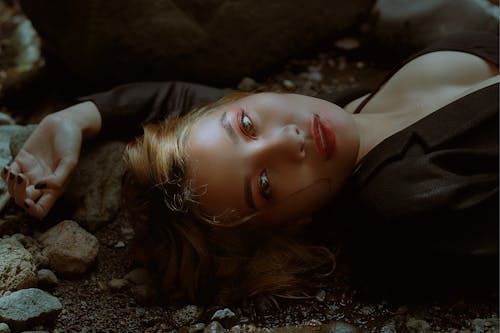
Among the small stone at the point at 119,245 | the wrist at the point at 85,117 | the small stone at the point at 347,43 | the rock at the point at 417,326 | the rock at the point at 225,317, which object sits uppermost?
the small stone at the point at 347,43

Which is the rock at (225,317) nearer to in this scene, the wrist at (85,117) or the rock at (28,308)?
the rock at (28,308)

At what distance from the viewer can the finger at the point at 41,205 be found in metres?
Result: 1.90

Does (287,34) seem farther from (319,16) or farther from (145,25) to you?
(145,25)

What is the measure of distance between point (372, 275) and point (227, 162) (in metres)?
0.60

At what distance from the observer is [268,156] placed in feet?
5.62

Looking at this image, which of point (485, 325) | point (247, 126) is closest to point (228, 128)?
point (247, 126)

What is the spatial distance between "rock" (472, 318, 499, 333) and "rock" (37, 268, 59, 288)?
1.25 m

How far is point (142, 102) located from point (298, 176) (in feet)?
2.56

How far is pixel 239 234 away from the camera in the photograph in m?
1.89

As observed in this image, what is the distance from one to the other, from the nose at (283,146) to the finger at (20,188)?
2.58ft

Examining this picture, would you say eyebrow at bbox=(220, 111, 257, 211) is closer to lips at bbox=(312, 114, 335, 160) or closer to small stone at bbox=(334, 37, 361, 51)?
lips at bbox=(312, 114, 335, 160)

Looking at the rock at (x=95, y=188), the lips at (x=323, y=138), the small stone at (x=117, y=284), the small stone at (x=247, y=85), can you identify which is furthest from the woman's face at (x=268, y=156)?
the small stone at (x=247, y=85)

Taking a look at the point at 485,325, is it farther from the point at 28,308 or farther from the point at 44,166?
the point at 44,166

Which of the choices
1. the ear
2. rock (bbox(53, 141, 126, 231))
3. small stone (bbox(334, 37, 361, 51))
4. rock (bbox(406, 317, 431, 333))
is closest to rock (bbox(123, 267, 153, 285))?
rock (bbox(53, 141, 126, 231))
